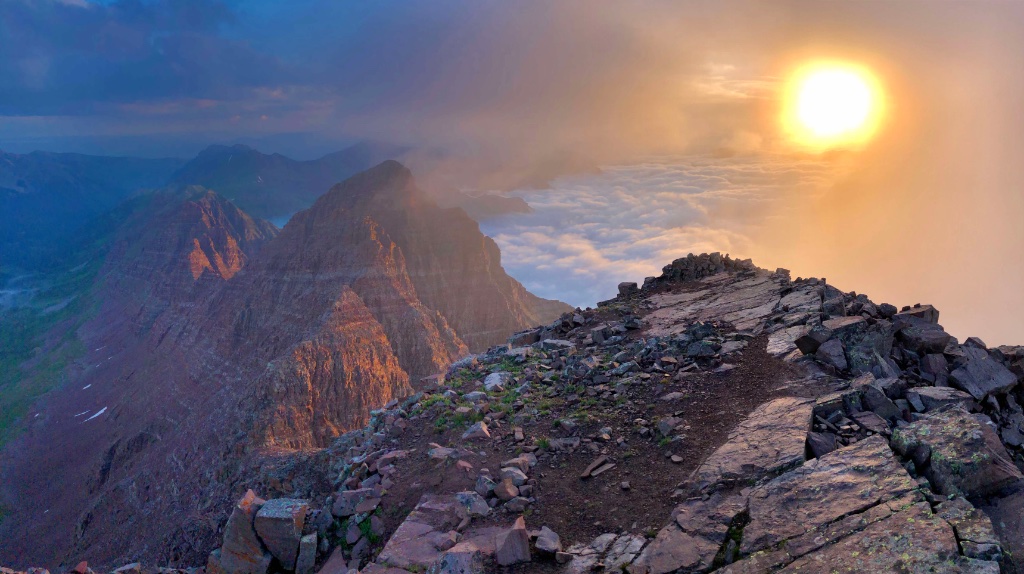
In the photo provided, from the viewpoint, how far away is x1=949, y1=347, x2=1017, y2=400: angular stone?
12.3 meters

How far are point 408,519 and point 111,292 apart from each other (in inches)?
7385

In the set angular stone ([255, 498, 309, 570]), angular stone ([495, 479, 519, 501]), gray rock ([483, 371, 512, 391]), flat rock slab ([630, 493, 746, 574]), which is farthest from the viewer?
gray rock ([483, 371, 512, 391])

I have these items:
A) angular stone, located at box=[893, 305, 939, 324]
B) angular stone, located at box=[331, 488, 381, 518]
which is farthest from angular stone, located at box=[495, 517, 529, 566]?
angular stone, located at box=[893, 305, 939, 324]

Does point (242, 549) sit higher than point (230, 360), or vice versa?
point (242, 549)

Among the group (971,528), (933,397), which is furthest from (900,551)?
(933,397)

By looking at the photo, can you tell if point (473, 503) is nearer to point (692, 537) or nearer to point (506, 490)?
point (506, 490)

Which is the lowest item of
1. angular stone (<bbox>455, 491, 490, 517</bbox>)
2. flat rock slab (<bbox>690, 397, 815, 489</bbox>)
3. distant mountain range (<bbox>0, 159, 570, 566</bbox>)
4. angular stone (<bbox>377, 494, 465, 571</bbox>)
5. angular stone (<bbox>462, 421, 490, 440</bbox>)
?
distant mountain range (<bbox>0, 159, 570, 566</bbox>)

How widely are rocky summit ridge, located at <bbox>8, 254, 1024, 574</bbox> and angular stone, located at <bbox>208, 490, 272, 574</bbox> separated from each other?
4 centimetres

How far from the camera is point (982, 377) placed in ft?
41.3

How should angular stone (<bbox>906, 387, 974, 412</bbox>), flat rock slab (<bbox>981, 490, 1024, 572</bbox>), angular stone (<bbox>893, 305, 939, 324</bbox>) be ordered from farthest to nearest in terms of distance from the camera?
1. angular stone (<bbox>893, 305, 939, 324</bbox>)
2. angular stone (<bbox>906, 387, 974, 412</bbox>)
3. flat rock slab (<bbox>981, 490, 1024, 572</bbox>)

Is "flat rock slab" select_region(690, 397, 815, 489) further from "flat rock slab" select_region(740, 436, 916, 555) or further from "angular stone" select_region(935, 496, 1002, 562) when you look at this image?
"angular stone" select_region(935, 496, 1002, 562)

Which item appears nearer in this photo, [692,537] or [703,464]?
[692,537]

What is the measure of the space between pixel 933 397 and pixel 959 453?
2959mm

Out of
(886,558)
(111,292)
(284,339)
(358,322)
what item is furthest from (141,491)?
(111,292)
